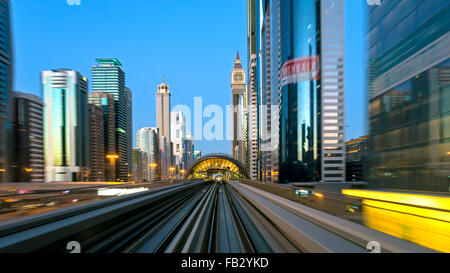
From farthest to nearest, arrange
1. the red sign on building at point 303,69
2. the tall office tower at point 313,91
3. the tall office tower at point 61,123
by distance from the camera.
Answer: the red sign on building at point 303,69, the tall office tower at point 313,91, the tall office tower at point 61,123

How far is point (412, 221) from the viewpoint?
291 centimetres

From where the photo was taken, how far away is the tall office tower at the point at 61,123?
351 inches

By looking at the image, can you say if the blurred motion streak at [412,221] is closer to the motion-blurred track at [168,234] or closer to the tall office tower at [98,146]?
the motion-blurred track at [168,234]

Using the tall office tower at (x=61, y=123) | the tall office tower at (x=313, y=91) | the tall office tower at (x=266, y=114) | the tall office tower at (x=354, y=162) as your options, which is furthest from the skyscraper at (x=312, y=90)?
the tall office tower at (x=61, y=123)

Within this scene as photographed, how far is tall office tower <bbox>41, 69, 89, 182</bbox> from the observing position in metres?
8.91

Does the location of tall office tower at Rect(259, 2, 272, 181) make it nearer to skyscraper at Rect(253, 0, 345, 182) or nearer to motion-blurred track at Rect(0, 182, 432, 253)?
skyscraper at Rect(253, 0, 345, 182)

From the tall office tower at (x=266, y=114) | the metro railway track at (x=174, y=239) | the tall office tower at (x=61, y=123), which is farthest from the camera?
the tall office tower at (x=266, y=114)

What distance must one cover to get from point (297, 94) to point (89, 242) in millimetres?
60671

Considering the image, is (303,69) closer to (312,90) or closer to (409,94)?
(312,90)

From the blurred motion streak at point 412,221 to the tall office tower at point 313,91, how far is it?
5735 centimetres

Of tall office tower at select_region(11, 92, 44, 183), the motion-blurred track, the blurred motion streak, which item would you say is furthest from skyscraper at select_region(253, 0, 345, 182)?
tall office tower at select_region(11, 92, 44, 183)

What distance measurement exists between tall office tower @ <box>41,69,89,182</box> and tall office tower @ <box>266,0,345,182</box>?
55.8 m

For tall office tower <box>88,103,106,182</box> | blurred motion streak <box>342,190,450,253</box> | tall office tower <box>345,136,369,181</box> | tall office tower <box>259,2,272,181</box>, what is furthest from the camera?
tall office tower <box>259,2,272,181</box>

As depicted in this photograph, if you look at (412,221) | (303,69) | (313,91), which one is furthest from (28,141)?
(313,91)
